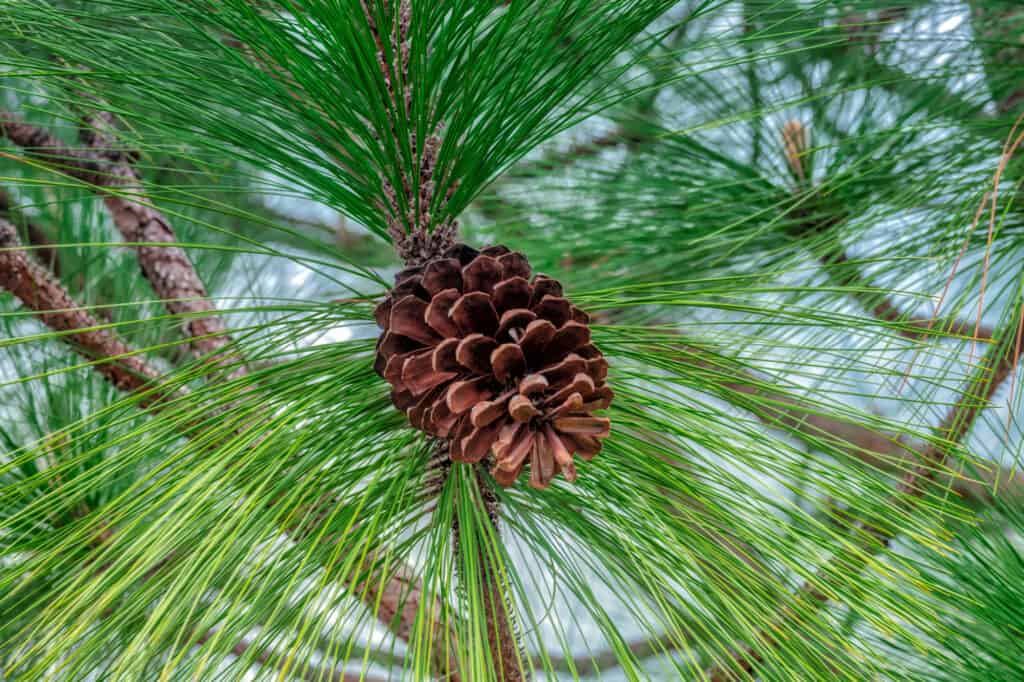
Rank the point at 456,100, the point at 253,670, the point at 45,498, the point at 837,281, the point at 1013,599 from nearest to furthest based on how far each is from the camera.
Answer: the point at 45,498
the point at 456,100
the point at 1013,599
the point at 837,281
the point at 253,670

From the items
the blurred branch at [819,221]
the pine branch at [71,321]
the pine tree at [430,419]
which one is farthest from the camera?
the blurred branch at [819,221]

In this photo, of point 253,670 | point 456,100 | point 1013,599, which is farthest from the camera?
point 253,670

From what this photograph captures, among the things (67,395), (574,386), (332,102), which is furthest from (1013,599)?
(67,395)

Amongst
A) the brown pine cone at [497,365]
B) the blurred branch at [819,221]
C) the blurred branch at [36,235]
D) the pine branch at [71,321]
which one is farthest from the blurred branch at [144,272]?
the blurred branch at [819,221]

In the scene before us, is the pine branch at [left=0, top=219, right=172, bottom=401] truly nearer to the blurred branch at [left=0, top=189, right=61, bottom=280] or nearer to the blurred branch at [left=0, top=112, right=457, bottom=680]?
the blurred branch at [left=0, top=112, right=457, bottom=680]

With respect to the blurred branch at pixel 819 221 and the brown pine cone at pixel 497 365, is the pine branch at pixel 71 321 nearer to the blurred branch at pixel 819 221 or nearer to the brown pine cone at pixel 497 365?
the brown pine cone at pixel 497 365

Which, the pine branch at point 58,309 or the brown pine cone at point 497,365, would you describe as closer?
the brown pine cone at point 497,365

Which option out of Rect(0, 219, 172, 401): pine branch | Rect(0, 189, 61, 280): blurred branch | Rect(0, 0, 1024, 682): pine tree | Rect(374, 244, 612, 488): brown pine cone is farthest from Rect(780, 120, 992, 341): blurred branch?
Rect(0, 189, 61, 280): blurred branch

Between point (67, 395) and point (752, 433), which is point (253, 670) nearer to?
point (67, 395)
